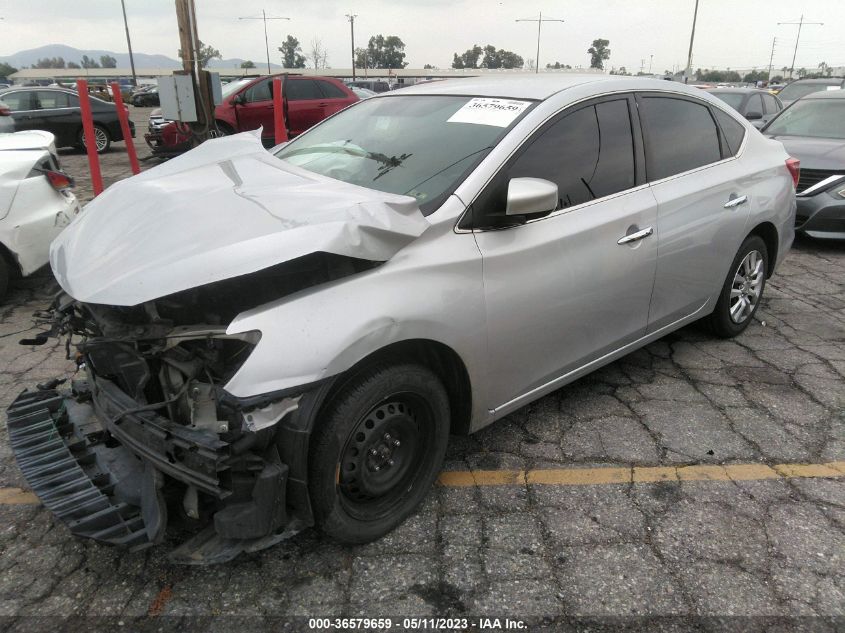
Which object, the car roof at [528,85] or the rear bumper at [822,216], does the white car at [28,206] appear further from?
the rear bumper at [822,216]

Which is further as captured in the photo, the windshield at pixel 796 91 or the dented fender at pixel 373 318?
the windshield at pixel 796 91

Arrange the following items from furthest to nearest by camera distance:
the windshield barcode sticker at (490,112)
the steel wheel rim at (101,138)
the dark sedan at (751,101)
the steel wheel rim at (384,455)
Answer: the steel wheel rim at (101,138), the dark sedan at (751,101), the windshield barcode sticker at (490,112), the steel wheel rim at (384,455)

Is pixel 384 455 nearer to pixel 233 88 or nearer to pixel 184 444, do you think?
pixel 184 444

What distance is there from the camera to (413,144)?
285cm

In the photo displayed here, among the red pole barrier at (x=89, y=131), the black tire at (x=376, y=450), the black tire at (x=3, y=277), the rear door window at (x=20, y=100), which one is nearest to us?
the black tire at (x=376, y=450)

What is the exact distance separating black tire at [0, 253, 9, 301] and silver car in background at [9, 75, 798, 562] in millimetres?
2532

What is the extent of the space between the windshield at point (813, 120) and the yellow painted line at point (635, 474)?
5.96 metres

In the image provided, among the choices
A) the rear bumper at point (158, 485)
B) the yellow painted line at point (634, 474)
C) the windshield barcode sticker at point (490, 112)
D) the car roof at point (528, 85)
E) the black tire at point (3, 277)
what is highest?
the car roof at point (528, 85)

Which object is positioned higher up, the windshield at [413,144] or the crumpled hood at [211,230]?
the windshield at [413,144]

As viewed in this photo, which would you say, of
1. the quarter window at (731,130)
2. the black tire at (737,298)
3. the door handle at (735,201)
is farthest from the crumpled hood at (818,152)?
the door handle at (735,201)

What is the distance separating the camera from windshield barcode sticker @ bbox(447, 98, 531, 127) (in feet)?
9.06

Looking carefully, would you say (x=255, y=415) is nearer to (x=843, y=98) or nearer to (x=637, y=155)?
(x=637, y=155)

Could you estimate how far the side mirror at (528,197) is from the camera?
240 centimetres

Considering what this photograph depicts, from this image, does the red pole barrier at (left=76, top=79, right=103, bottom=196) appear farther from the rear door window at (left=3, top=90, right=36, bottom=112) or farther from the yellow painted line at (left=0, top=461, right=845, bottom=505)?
the rear door window at (left=3, top=90, right=36, bottom=112)
